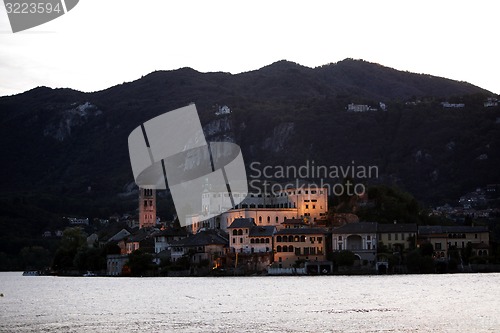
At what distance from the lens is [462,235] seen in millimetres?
126875

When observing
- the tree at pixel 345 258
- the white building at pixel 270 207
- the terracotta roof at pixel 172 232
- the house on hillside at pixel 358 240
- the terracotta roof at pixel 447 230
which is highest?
the white building at pixel 270 207

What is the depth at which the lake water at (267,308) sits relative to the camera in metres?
55.4

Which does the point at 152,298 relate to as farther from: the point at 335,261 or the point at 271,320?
the point at 335,261

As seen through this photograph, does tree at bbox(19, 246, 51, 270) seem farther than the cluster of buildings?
Yes

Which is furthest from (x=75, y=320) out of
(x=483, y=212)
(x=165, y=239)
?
(x=483, y=212)

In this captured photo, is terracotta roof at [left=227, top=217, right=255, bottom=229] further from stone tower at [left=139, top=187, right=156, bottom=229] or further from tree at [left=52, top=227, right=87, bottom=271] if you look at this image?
stone tower at [left=139, top=187, right=156, bottom=229]

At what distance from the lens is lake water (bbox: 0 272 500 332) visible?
5544 centimetres

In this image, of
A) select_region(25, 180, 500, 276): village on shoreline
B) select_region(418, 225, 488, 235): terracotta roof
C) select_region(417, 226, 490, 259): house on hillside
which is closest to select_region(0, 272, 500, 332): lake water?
select_region(25, 180, 500, 276): village on shoreline

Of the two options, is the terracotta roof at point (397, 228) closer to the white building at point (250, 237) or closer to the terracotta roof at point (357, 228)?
the terracotta roof at point (357, 228)

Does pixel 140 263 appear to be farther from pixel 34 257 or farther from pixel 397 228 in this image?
pixel 34 257

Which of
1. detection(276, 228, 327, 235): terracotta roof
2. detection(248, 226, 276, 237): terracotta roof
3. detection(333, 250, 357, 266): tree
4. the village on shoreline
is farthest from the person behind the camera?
detection(248, 226, 276, 237): terracotta roof

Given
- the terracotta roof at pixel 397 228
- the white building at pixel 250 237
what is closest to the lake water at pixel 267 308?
the terracotta roof at pixel 397 228

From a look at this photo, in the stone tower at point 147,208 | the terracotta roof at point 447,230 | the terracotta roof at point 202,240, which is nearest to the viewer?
Result: the terracotta roof at point 447,230

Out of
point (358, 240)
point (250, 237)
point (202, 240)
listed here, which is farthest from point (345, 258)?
point (202, 240)
